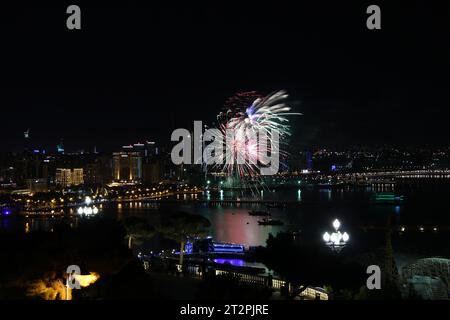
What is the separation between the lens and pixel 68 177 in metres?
54.7

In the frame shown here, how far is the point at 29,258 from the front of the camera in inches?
189

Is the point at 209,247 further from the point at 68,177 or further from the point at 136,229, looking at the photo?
the point at 68,177

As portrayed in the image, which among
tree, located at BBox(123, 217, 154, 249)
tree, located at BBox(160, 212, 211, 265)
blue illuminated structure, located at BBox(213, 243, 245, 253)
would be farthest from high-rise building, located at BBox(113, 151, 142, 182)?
tree, located at BBox(160, 212, 211, 265)

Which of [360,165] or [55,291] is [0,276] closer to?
[55,291]

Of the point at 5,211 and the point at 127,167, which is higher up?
the point at 127,167

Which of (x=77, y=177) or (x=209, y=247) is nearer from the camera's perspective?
(x=209, y=247)

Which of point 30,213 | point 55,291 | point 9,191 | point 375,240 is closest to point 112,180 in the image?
point 9,191

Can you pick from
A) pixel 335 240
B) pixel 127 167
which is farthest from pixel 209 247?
pixel 127 167

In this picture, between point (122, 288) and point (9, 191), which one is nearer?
point (122, 288)

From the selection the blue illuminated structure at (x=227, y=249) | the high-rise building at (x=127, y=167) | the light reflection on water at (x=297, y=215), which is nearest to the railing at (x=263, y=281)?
the blue illuminated structure at (x=227, y=249)

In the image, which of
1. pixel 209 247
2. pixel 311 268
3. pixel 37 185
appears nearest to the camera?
pixel 311 268

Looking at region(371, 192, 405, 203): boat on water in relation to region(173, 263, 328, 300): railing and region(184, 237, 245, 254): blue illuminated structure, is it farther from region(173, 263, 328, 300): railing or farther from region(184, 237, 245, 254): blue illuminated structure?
region(173, 263, 328, 300): railing
